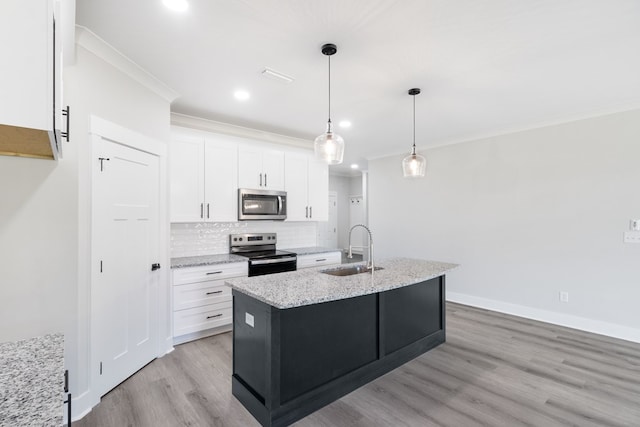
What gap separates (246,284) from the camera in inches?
89.4

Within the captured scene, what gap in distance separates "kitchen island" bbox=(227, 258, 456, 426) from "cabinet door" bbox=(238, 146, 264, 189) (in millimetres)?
1993

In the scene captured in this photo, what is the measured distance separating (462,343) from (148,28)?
164 inches

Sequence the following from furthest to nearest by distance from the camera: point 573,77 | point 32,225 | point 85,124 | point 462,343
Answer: point 462,343
point 573,77
point 85,124
point 32,225

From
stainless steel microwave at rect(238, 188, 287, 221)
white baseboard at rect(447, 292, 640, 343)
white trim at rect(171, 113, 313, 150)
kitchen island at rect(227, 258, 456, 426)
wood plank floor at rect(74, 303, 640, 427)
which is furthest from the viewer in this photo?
stainless steel microwave at rect(238, 188, 287, 221)

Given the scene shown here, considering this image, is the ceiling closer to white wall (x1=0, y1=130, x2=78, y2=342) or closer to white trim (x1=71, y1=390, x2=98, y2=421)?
white wall (x1=0, y1=130, x2=78, y2=342)

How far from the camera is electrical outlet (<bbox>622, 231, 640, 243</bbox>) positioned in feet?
11.2

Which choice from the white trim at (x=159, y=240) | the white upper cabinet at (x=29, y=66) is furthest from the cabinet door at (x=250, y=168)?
the white upper cabinet at (x=29, y=66)

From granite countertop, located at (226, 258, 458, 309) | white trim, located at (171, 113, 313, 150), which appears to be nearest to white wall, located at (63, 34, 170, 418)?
granite countertop, located at (226, 258, 458, 309)

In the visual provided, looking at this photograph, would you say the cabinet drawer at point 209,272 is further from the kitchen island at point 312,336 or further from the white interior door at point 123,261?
the kitchen island at point 312,336

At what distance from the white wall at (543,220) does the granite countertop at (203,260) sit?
10.8ft

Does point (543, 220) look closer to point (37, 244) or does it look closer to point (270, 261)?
point (270, 261)

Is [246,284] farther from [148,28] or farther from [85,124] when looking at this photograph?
[148,28]

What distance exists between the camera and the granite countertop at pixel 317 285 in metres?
1.93

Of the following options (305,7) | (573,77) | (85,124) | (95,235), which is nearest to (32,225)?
(95,235)
